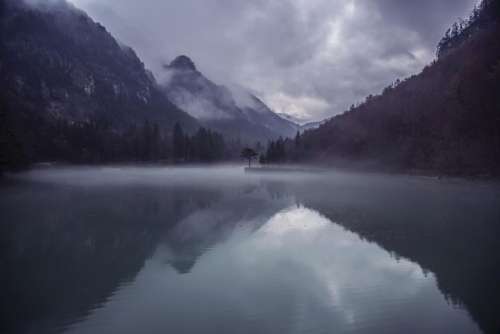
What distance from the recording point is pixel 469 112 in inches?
3226

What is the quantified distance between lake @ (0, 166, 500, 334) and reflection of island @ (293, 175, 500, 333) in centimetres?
11

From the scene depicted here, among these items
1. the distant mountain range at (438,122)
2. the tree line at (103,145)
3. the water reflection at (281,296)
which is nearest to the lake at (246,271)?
the water reflection at (281,296)

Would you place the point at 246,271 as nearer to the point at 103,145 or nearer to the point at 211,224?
the point at 211,224

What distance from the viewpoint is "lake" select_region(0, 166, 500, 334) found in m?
12.2

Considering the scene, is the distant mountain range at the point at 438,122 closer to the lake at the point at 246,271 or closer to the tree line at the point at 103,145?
the tree line at the point at 103,145

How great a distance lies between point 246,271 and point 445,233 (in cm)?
1717

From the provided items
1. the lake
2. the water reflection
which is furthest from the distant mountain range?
the water reflection

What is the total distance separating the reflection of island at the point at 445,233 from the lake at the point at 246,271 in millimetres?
108

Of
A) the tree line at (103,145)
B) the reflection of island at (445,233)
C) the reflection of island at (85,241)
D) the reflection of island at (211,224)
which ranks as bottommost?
the reflection of island at (85,241)

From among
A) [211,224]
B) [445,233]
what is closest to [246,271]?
[211,224]

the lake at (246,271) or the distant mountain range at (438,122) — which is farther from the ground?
the distant mountain range at (438,122)

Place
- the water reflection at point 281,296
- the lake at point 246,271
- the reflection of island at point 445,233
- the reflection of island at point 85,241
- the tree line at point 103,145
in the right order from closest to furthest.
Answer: the water reflection at point 281,296 < the lake at point 246,271 < the reflection of island at point 85,241 < the reflection of island at point 445,233 < the tree line at point 103,145

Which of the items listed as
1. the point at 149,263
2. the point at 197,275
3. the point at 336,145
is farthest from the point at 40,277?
the point at 336,145

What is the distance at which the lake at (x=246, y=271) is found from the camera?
12180 mm
